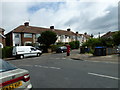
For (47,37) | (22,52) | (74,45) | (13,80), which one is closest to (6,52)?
(22,52)

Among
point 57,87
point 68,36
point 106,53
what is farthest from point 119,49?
point 68,36

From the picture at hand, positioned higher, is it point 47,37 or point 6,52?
point 47,37

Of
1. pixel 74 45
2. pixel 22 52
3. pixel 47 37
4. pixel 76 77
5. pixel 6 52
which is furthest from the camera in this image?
pixel 74 45

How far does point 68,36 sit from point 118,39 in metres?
24.5

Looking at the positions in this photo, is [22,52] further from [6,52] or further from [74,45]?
[74,45]

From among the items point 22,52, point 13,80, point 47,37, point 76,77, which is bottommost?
point 76,77

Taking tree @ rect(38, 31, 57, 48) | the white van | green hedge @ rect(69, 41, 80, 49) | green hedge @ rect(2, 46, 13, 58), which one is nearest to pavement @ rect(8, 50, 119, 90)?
the white van

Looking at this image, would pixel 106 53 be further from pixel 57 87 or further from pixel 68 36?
pixel 68 36

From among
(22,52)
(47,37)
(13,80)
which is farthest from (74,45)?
(13,80)

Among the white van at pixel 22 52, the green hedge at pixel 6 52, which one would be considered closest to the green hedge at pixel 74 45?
the white van at pixel 22 52

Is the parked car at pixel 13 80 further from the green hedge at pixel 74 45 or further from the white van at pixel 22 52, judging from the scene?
the green hedge at pixel 74 45

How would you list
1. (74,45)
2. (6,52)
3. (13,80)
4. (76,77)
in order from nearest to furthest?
(13,80) < (76,77) < (6,52) < (74,45)

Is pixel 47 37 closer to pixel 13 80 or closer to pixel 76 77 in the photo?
pixel 76 77

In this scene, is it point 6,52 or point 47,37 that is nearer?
point 6,52
